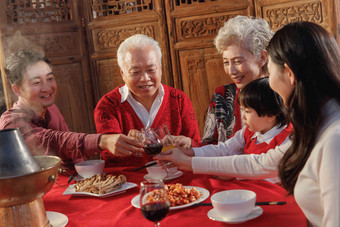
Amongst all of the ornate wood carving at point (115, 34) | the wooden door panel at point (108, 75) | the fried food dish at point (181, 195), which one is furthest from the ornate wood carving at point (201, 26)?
the fried food dish at point (181, 195)

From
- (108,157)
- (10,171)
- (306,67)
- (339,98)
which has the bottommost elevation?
(108,157)

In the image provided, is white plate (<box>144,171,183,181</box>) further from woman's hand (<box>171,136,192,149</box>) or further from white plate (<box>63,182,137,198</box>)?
woman's hand (<box>171,136,192,149</box>)

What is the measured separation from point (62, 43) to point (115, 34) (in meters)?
0.52

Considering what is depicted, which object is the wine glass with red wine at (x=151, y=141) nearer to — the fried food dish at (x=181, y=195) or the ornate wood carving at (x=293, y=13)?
the fried food dish at (x=181, y=195)

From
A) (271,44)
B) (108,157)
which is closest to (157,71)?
(108,157)

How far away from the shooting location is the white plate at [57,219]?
4.71ft

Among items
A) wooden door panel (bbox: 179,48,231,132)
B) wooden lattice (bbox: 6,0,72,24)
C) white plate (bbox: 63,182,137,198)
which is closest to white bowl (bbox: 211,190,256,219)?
white plate (bbox: 63,182,137,198)

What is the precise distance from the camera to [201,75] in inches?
142

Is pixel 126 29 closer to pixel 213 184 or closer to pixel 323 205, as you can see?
pixel 213 184

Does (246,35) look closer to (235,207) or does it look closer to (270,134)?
(270,134)

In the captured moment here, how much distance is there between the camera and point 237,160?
5.77ft

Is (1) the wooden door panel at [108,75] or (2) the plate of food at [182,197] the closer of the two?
(2) the plate of food at [182,197]

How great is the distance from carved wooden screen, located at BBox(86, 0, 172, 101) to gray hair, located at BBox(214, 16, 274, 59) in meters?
1.26

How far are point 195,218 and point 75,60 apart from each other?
9.13 ft
